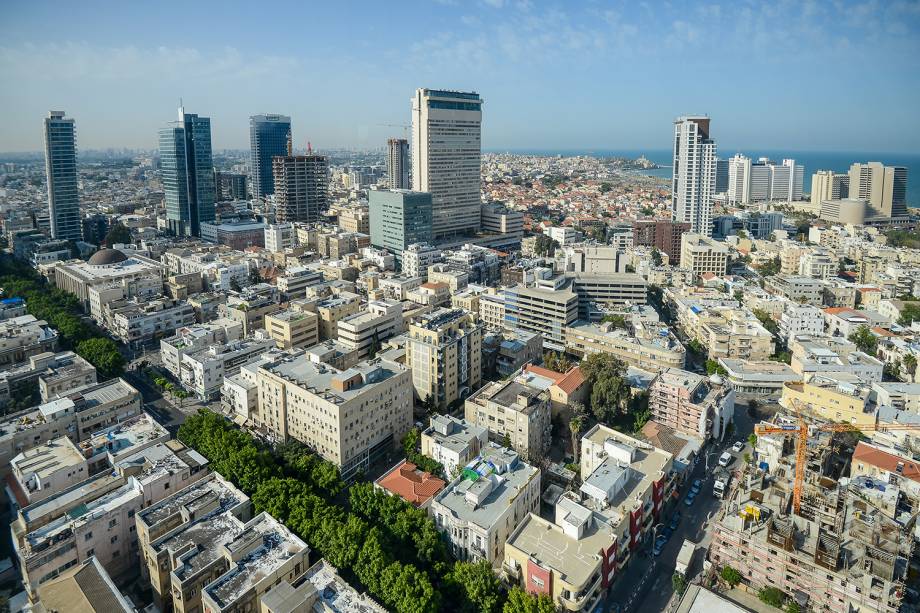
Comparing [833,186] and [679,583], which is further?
[833,186]

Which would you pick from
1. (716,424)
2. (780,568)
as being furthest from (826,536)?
(716,424)

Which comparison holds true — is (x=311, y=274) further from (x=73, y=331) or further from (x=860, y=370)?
(x=860, y=370)

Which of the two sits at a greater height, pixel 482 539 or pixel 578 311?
pixel 578 311

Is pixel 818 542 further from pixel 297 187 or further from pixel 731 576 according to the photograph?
pixel 297 187

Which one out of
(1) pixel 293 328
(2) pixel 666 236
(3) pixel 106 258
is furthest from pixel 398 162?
(1) pixel 293 328

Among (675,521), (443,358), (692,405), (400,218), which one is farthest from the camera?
(400,218)

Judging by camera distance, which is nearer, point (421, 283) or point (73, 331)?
point (73, 331)
